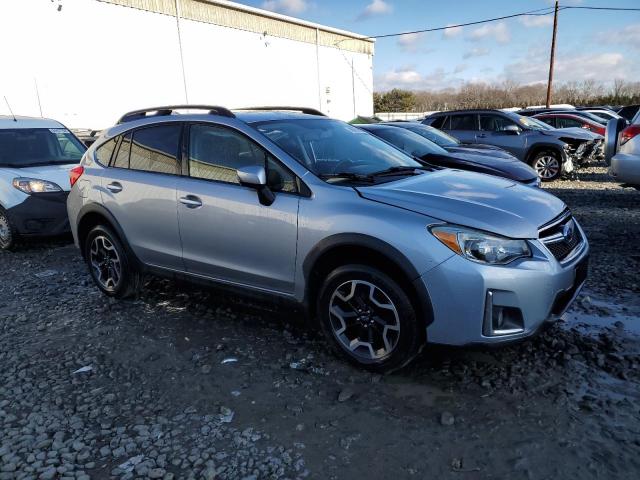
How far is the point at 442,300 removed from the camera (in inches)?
112

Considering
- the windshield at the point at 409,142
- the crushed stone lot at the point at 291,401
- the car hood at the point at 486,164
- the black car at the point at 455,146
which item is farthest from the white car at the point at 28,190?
the black car at the point at 455,146

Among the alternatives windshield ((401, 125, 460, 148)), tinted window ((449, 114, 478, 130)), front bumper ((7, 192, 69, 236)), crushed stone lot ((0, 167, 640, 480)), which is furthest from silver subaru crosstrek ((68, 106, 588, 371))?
tinted window ((449, 114, 478, 130))

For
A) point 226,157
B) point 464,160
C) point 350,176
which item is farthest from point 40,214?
point 464,160

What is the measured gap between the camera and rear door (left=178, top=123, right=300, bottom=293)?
11.3 ft

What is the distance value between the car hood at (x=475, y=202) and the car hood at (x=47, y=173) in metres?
5.21

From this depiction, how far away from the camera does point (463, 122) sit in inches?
463

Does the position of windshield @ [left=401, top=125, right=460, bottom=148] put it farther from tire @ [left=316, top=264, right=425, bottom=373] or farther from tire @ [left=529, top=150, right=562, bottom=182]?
tire @ [left=316, top=264, right=425, bottom=373]

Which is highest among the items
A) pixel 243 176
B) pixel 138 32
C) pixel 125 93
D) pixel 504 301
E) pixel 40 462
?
pixel 138 32

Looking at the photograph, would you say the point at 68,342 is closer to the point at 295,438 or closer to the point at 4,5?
the point at 295,438

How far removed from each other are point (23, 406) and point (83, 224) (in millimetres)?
2208

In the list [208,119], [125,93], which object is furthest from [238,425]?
[125,93]

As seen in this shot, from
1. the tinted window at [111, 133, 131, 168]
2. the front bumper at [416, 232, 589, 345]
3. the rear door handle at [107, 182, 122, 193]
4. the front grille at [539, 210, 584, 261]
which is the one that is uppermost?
the tinted window at [111, 133, 131, 168]

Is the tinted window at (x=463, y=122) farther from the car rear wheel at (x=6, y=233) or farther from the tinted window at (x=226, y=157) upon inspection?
the car rear wheel at (x=6, y=233)

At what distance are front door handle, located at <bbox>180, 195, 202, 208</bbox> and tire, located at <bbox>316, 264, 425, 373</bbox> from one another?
123 cm
